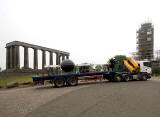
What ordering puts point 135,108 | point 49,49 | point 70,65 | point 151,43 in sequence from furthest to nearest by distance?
point 151,43 < point 49,49 < point 70,65 < point 135,108

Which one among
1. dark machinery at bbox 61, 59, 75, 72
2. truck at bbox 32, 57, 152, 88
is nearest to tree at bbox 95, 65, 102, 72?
truck at bbox 32, 57, 152, 88

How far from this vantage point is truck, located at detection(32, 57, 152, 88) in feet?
40.5

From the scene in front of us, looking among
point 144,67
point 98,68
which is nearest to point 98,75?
point 98,68

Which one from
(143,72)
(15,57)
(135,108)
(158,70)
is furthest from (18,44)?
(158,70)

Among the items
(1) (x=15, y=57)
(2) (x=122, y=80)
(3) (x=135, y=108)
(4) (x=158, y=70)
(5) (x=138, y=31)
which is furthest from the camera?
(5) (x=138, y=31)

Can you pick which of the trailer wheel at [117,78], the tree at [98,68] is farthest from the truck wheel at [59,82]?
the trailer wheel at [117,78]

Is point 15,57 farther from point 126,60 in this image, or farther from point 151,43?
point 151,43

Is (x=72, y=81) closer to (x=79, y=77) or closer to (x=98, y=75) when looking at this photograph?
(x=79, y=77)

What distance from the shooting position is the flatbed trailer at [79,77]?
12227 mm

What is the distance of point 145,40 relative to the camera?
57625mm

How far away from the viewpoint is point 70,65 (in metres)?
13.4

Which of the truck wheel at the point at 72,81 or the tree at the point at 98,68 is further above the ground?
the tree at the point at 98,68

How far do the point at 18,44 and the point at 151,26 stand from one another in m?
63.8

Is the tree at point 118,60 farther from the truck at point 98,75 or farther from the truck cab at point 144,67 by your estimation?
the truck cab at point 144,67
